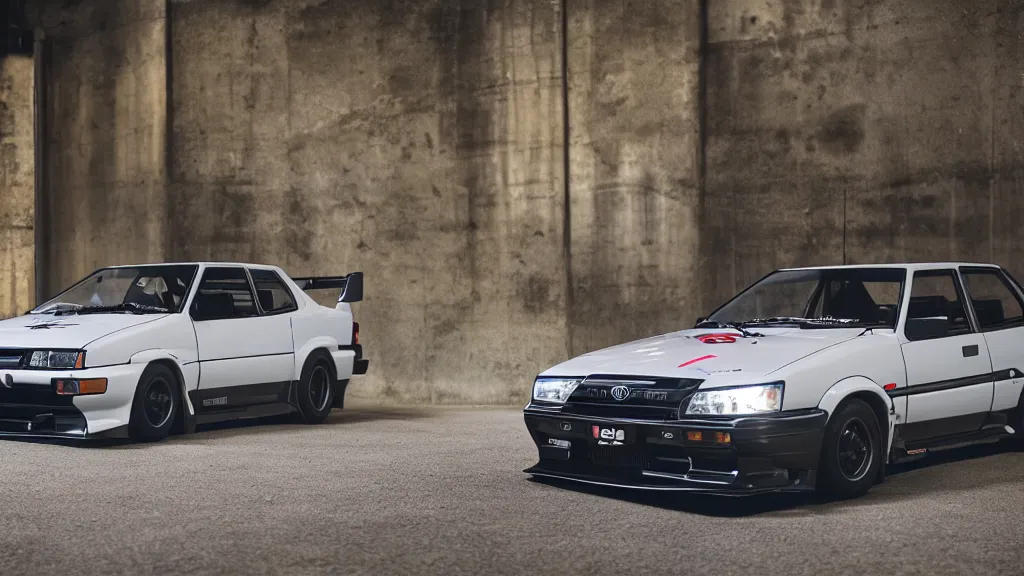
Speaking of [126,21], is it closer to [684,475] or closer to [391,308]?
[391,308]

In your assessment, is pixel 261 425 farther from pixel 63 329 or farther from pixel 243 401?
pixel 63 329

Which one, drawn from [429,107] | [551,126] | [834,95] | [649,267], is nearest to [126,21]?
[429,107]

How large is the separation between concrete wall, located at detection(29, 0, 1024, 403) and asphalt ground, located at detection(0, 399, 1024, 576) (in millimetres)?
4063

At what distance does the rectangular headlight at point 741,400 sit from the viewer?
609cm

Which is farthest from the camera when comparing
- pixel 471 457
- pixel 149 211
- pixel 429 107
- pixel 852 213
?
pixel 149 211

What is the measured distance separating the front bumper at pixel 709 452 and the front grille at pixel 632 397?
0.06m

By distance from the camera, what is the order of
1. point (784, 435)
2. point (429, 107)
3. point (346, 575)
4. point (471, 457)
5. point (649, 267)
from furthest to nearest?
point (429, 107) < point (649, 267) < point (471, 457) < point (784, 435) < point (346, 575)

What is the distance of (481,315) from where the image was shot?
44.7 ft

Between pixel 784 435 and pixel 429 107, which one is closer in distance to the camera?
pixel 784 435

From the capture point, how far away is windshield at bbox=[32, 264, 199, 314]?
10156 millimetres

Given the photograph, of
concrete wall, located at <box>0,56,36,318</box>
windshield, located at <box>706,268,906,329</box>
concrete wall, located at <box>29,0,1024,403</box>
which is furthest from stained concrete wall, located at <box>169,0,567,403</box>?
windshield, located at <box>706,268,906,329</box>

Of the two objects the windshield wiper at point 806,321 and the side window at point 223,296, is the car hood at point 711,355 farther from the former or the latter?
the side window at point 223,296

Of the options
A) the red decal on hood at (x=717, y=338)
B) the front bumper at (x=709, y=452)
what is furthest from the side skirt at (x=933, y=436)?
the red decal on hood at (x=717, y=338)

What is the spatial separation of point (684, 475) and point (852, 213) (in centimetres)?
657
